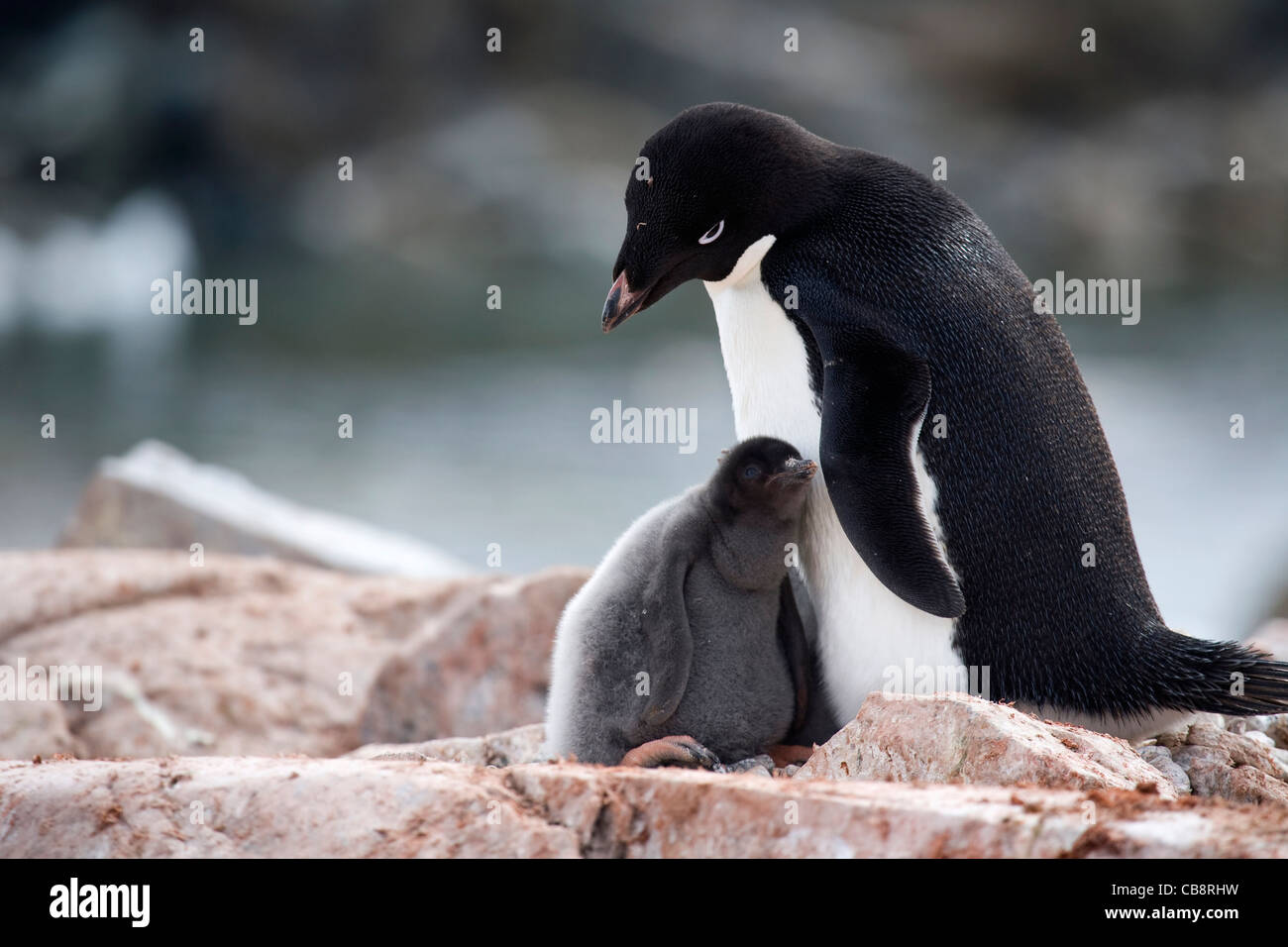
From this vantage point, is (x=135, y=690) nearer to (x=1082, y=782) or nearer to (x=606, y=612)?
(x=606, y=612)

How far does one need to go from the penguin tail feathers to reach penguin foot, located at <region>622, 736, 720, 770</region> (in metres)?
0.68

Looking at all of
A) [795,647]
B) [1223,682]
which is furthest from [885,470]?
[1223,682]

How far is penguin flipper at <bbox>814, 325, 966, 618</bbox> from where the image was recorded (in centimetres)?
174

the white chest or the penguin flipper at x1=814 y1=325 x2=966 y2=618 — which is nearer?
the penguin flipper at x1=814 y1=325 x2=966 y2=618

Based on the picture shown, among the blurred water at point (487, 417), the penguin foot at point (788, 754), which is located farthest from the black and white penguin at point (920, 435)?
the blurred water at point (487, 417)

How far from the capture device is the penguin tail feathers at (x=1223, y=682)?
1.80 meters

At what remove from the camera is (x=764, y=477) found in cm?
186

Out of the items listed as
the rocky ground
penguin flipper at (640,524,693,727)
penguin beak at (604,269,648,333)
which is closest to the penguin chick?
penguin flipper at (640,524,693,727)

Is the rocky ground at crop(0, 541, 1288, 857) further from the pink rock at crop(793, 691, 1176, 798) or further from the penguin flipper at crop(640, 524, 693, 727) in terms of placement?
the penguin flipper at crop(640, 524, 693, 727)

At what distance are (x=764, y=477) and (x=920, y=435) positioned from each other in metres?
0.24

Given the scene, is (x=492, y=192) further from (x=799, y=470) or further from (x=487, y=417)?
(x=799, y=470)

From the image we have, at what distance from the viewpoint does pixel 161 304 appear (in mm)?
12914
